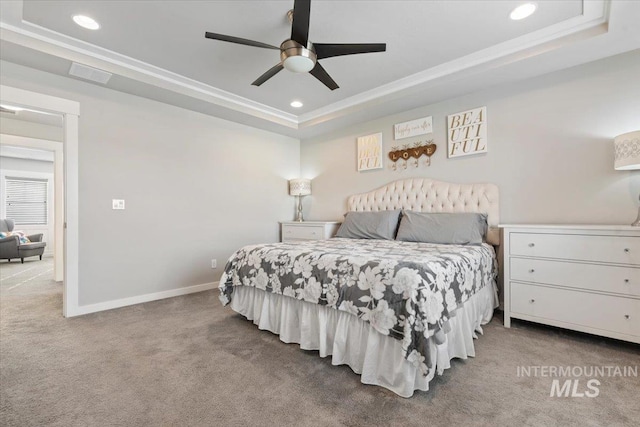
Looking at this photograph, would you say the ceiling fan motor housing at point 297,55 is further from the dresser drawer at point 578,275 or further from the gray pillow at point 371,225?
the dresser drawer at point 578,275

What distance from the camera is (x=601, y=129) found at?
2.60 metres

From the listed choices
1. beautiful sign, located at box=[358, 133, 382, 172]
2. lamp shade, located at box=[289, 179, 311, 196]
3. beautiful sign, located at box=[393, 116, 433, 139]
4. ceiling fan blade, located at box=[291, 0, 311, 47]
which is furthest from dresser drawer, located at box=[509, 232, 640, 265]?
lamp shade, located at box=[289, 179, 311, 196]

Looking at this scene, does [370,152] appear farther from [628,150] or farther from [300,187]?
[628,150]

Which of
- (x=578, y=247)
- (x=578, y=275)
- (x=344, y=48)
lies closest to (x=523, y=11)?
(x=344, y=48)

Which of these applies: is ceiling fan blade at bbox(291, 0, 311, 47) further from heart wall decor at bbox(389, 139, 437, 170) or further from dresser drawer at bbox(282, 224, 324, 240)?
dresser drawer at bbox(282, 224, 324, 240)


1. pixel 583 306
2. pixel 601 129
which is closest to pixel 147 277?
pixel 583 306

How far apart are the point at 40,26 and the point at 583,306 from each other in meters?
4.98

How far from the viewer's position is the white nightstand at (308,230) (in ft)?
14.2

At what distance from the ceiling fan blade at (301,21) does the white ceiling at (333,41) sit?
0.27 m

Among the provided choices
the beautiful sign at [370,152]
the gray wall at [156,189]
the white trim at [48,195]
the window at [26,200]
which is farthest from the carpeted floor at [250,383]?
the window at [26,200]

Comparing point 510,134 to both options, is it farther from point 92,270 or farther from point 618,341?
point 92,270

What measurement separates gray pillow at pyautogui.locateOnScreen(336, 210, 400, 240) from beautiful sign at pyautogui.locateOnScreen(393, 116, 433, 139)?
109 centimetres

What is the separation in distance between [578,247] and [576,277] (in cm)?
24

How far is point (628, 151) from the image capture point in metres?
→ 2.19
